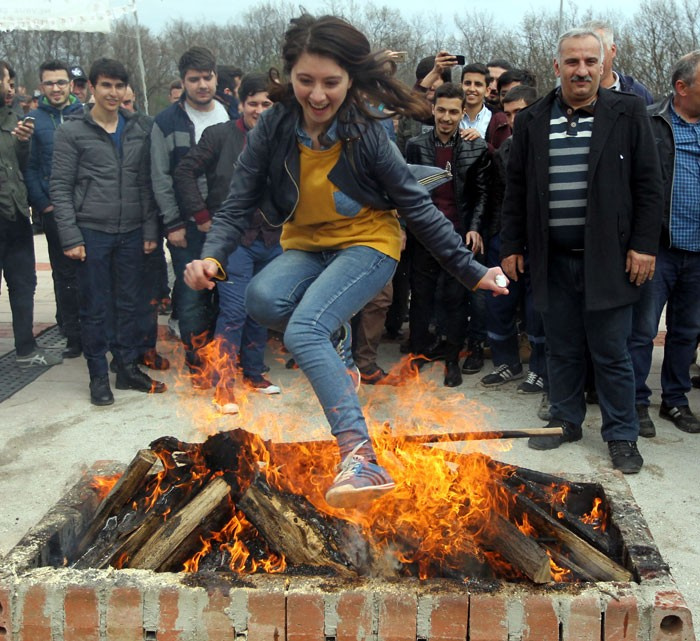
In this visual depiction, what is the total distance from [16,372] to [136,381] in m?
1.23

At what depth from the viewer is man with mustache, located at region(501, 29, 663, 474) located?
15.8 ft

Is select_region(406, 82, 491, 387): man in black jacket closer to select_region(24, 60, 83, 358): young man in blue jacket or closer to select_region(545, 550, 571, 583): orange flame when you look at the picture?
select_region(24, 60, 83, 358): young man in blue jacket

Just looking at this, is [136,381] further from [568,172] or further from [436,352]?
[568,172]

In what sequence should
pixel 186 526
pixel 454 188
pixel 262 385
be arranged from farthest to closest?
pixel 454 188, pixel 262 385, pixel 186 526

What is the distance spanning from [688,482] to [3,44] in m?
40.9

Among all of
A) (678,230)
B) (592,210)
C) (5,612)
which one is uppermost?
(592,210)

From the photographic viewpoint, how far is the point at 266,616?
299 centimetres

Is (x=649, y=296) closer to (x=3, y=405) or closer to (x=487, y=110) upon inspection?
(x=487, y=110)

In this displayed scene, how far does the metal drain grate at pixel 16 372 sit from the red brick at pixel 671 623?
16.7 feet

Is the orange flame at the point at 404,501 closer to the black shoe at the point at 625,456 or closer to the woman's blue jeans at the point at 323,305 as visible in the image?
the woman's blue jeans at the point at 323,305

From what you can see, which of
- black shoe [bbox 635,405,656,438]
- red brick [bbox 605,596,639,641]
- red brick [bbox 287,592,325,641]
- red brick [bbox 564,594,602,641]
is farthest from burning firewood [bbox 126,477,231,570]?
black shoe [bbox 635,405,656,438]

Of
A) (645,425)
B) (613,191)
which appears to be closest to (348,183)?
(613,191)

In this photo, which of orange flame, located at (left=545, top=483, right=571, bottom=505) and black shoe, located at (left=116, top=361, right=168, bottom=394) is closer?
orange flame, located at (left=545, top=483, right=571, bottom=505)

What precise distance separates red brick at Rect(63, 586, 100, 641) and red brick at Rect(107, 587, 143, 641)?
0.06 meters
